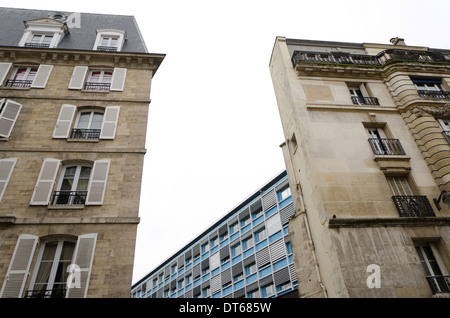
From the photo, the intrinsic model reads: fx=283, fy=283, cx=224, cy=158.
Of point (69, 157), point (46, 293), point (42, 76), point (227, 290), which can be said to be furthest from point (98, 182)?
point (227, 290)

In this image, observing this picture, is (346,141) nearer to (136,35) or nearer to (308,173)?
(308,173)

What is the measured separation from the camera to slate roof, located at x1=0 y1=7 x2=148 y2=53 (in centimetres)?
1441

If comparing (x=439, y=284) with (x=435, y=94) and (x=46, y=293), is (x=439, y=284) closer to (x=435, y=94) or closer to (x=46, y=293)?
(x=435, y=94)

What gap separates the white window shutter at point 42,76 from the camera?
1209 cm

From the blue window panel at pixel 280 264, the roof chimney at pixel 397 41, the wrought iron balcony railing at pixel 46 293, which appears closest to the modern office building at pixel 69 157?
the wrought iron balcony railing at pixel 46 293

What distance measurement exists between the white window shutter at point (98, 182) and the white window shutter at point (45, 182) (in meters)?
1.19

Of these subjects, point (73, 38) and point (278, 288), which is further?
A: point (278, 288)

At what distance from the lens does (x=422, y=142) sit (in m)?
11.4

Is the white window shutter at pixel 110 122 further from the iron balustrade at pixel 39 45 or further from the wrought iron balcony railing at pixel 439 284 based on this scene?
the wrought iron balcony railing at pixel 439 284

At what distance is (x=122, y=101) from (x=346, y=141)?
9.41 m

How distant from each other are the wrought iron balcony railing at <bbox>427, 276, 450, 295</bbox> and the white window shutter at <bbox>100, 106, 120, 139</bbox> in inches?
454

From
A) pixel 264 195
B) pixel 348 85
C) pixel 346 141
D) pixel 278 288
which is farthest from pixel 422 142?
pixel 264 195
